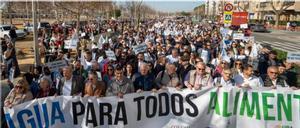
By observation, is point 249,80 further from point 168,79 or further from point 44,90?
point 44,90

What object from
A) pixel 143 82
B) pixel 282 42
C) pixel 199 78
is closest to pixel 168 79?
pixel 143 82

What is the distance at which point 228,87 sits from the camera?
6.03 m

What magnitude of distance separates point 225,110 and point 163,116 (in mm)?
1042

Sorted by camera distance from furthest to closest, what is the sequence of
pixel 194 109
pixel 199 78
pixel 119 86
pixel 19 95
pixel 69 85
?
pixel 199 78 < pixel 69 85 < pixel 119 86 < pixel 194 109 < pixel 19 95

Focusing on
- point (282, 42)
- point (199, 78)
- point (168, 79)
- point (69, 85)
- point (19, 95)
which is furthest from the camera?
point (282, 42)

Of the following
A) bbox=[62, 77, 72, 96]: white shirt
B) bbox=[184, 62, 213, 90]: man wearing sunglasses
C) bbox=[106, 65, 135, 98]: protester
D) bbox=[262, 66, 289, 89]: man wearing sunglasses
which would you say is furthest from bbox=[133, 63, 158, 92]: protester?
bbox=[262, 66, 289, 89]: man wearing sunglasses

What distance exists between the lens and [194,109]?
6.02 m

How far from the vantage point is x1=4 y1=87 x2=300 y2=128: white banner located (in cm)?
585

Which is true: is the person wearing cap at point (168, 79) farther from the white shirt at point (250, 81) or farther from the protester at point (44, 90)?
the protester at point (44, 90)

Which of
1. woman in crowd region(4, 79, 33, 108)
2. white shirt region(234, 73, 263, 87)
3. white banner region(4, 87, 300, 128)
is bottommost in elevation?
white banner region(4, 87, 300, 128)

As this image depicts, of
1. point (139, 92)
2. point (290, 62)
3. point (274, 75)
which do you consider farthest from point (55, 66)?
point (290, 62)

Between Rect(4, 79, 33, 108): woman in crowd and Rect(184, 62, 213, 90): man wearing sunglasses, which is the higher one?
Rect(184, 62, 213, 90): man wearing sunglasses

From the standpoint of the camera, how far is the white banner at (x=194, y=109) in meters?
5.85

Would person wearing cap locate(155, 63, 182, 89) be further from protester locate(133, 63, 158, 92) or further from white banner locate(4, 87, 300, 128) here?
white banner locate(4, 87, 300, 128)
